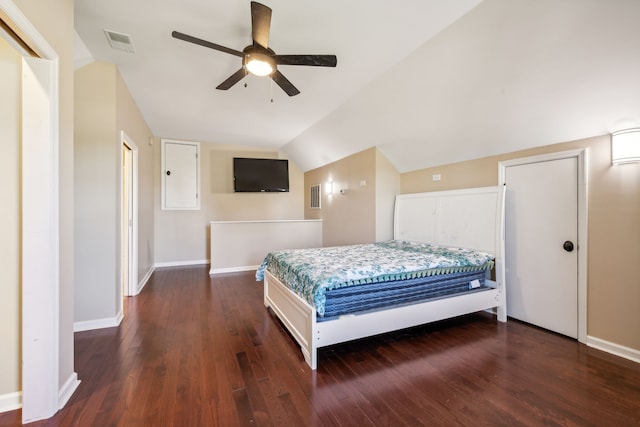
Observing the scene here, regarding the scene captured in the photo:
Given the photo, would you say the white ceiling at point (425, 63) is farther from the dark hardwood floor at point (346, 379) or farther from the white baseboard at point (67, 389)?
the white baseboard at point (67, 389)

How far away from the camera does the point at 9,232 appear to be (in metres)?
1.59

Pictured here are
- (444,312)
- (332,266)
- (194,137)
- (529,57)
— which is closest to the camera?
(529,57)

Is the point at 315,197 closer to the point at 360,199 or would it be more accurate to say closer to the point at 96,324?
the point at 360,199

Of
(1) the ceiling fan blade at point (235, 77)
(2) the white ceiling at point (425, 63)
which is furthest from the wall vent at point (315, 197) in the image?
(1) the ceiling fan blade at point (235, 77)

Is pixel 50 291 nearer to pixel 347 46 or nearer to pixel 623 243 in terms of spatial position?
pixel 347 46

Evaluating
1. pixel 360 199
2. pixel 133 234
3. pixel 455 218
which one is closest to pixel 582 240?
pixel 455 218

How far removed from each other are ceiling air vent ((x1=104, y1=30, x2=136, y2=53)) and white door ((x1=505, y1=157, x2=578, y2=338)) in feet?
13.5

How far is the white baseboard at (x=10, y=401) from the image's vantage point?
158 cm

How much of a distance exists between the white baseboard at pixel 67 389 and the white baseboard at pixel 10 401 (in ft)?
0.69

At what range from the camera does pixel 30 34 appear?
1398mm

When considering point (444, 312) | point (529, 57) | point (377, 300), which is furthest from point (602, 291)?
point (529, 57)

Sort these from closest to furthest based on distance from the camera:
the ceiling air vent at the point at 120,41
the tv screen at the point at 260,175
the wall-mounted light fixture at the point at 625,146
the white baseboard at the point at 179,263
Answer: the wall-mounted light fixture at the point at 625,146
the ceiling air vent at the point at 120,41
the white baseboard at the point at 179,263
the tv screen at the point at 260,175

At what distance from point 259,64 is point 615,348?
3.81 m

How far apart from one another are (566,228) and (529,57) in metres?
1.63
